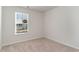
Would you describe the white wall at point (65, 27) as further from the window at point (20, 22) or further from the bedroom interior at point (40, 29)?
the window at point (20, 22)

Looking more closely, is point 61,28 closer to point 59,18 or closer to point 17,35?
point 59,18

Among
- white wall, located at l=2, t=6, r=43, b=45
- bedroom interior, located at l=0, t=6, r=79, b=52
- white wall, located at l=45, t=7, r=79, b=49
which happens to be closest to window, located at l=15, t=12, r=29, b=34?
bedroom interior, located at l=0, t=6, r=79, b=52

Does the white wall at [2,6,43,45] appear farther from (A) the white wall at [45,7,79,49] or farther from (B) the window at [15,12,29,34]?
(A) the white wall at [45,7,79,49]

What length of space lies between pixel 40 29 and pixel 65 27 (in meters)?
0.93

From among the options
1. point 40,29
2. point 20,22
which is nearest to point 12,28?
point 20,22

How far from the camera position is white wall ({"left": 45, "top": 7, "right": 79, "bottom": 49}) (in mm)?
2166

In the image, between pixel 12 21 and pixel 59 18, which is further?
pixel 59 18

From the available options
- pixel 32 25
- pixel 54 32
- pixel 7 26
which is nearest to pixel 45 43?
pixel 54 32

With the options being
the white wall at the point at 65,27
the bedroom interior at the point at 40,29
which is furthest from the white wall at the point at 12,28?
the white wall at the point at 65,27

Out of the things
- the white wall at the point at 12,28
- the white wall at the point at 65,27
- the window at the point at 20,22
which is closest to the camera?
the window at the point at 20,22

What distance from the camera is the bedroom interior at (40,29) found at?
173 centimetres

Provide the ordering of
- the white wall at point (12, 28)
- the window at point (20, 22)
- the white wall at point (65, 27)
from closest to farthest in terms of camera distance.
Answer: the window at point (20, 22), the white wall at point (12, 28), the white wall at point (65, 27)
